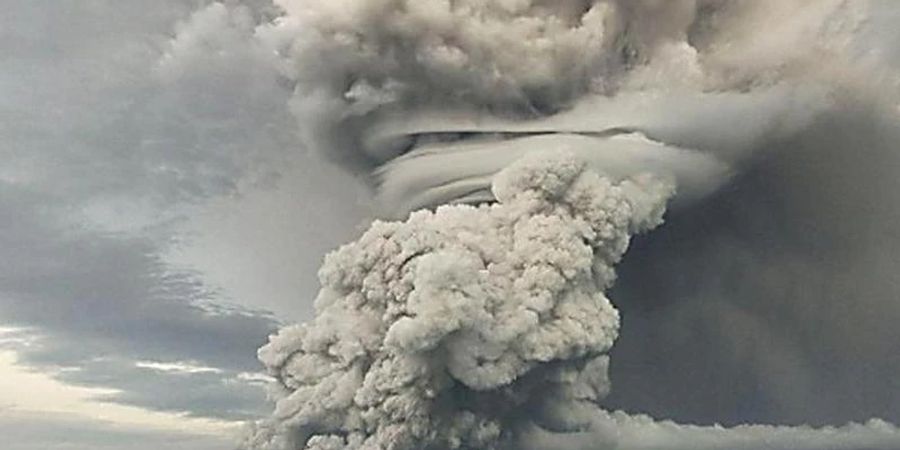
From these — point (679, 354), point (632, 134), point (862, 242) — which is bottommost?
point (679, 354)

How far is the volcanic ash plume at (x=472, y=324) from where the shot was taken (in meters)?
9.34

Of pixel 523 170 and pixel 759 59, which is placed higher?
pixel 759 59

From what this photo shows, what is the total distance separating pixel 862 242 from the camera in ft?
37.1

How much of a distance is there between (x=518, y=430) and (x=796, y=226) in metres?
3.44

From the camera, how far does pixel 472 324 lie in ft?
30.1

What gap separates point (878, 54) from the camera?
33.9ft

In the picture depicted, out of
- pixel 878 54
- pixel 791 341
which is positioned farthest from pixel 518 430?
pixel 878 54

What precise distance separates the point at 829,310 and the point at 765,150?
1.87 m

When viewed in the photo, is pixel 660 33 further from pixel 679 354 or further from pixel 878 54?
pixel 679 354

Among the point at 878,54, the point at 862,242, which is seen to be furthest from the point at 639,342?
the point at 878,54

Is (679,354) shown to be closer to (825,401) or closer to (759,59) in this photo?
(825,401)

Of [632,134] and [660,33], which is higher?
[660,33]

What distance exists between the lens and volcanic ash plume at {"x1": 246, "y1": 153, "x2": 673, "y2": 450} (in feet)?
30.6

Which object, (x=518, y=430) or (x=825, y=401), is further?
(x=825, y=401)
